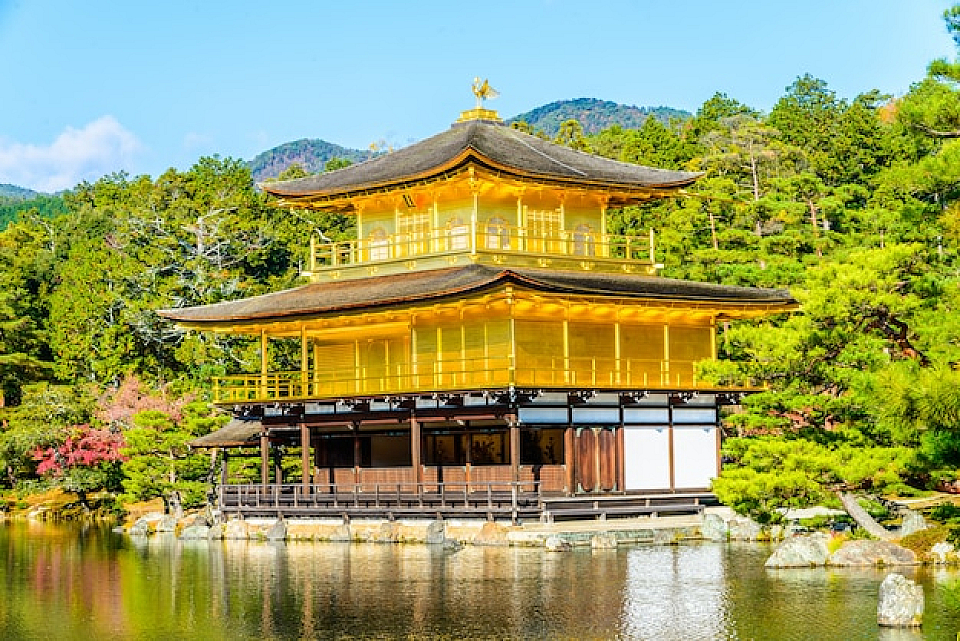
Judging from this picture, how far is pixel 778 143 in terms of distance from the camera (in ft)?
234

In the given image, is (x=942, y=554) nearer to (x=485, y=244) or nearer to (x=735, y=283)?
(x=485, y=244)

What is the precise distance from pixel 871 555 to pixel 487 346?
14.4 metres

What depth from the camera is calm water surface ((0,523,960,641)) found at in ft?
68.5

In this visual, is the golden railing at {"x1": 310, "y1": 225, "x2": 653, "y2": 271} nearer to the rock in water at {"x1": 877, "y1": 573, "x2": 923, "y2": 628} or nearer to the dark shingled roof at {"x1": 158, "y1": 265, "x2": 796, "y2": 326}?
the dark shingled roof at {"x1": 158, "y1": 265, "x2": 796, "y2": 326}

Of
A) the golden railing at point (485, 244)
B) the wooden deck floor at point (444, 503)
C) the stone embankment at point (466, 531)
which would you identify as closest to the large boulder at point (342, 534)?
the stone embankment at point (466, 531)

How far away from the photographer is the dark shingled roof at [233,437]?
4303 centimetres

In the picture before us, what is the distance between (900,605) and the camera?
20109 mm

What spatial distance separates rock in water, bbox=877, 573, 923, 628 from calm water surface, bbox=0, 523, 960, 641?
236 millimetres

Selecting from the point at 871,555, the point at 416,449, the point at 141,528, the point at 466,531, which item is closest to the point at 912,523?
the point at 871,555

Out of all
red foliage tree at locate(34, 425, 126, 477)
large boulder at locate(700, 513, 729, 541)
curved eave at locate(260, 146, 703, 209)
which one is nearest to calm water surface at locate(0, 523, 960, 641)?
large boulder at locate(700, 513, 729, 541)

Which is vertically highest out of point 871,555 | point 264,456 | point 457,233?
point 457,233

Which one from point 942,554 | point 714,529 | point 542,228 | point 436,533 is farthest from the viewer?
point 542,228

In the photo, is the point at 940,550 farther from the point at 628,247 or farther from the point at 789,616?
the point at 628,247

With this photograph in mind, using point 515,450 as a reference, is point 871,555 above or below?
below
